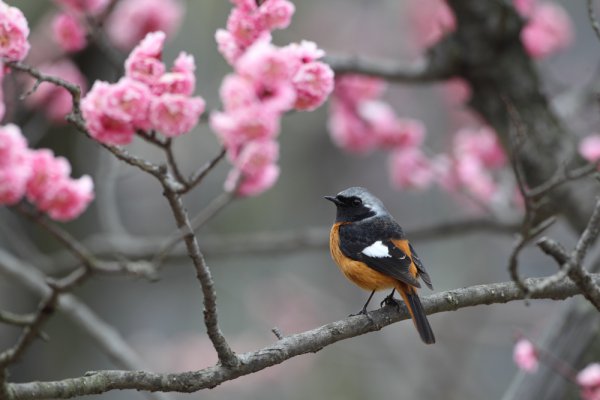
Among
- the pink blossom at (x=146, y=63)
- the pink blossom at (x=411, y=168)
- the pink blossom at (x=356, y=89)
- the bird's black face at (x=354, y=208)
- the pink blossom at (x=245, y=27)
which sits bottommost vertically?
the pink blossom at (x=245, y=27)

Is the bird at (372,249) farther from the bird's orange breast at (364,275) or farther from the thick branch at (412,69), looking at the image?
the thick branch at (412,69)

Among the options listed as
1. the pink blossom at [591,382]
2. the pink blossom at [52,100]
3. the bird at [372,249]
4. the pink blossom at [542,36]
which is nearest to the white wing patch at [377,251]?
the bird at [372,249]

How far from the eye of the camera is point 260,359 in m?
2.12

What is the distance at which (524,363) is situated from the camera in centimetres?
345

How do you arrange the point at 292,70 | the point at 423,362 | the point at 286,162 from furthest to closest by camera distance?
1. the point at 286,162
2. the point at 423,362
3. the point at 292,70

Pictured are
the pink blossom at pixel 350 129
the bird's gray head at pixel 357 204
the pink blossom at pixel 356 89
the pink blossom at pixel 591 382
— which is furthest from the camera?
the pink blossom at pixel 350 129

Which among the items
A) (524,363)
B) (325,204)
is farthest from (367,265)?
(325,204)

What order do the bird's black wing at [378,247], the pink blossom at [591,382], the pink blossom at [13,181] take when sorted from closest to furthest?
the pink blossom at [13,181], the pink blossom at [591,382], the bird's black wing at [378,247]

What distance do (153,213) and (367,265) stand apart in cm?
717

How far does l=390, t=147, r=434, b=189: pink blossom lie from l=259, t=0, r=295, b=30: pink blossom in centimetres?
342

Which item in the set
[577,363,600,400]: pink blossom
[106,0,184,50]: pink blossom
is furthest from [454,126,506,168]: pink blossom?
[577,363,600,400]: pink blossom

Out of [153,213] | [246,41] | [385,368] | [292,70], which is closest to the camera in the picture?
[292,70]

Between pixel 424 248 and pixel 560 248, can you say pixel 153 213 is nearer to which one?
pixel 424 248

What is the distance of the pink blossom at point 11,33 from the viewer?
2105mm
